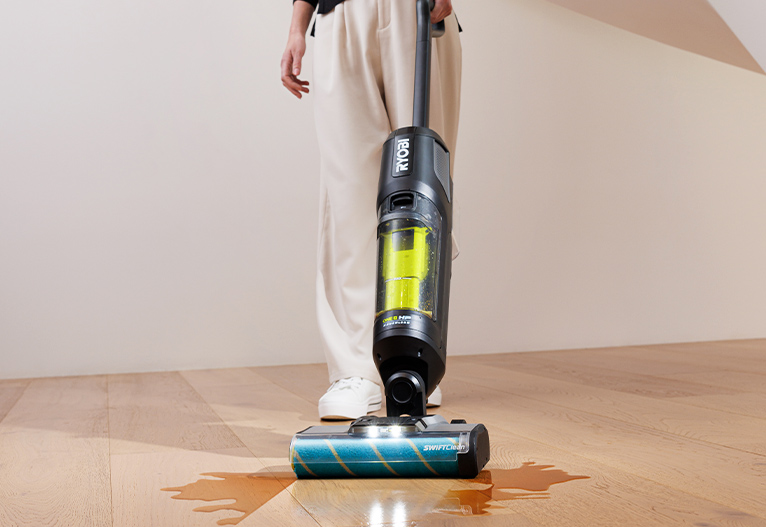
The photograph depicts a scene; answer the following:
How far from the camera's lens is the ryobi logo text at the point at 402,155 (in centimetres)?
90

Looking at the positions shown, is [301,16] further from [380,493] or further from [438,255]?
[380,493]

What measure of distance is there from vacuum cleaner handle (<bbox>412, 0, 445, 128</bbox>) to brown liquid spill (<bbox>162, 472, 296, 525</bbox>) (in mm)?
458

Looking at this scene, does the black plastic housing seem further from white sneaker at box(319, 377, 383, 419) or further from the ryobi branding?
white sneaker at box(319, 377, 383, 419)

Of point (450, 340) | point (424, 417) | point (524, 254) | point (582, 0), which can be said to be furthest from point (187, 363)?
point (582, 0)

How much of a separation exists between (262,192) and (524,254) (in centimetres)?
90

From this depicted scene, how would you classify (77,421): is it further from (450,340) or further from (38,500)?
(450,340)

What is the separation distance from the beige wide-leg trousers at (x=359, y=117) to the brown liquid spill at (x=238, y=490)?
0.49 metres

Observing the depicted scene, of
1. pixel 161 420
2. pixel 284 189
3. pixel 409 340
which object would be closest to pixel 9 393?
pixel 161 420

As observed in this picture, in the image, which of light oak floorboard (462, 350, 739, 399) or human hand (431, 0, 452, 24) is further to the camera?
light oak floorboard (462, 350, 739, 399)

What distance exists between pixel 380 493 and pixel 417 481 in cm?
6

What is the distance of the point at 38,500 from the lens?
78 centimetres

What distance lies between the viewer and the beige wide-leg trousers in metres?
1.33

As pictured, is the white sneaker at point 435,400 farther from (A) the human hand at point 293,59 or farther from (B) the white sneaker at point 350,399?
(A) the human hand at point 293,59

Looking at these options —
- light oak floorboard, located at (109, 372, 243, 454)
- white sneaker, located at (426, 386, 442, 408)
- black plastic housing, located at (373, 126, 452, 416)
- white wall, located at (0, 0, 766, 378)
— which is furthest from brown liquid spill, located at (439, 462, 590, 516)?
white wall, located at (0, 0, 766, 378)
